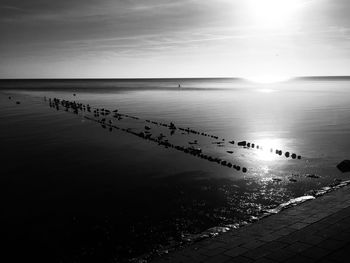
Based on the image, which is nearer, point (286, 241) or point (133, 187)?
point (286, 241)

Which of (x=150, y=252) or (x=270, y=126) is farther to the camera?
(x=270, y=126)

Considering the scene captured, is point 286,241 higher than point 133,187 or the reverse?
higher

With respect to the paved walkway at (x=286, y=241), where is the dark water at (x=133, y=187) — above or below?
below

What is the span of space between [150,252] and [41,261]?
3.81 meters

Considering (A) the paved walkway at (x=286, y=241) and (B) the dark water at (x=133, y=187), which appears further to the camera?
(B) the dark water at (x=133, y=187)

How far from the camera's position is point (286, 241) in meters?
10.3

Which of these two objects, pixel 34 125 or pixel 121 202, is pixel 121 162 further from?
pixel 34 125

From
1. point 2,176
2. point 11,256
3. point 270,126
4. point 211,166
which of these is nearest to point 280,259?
point 11,256

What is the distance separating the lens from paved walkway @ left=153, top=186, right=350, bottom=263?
9.34 meters

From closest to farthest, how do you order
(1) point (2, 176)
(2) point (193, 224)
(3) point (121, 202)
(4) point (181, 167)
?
(2) point (193, 224), (3) point (121, 202), (1) point (2, 176), (4) point (181, 167)

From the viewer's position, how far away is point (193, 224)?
45.9ft

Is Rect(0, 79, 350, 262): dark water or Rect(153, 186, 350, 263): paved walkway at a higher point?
Rect(153, 186, 350, 263): paved walkway

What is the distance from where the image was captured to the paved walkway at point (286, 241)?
30.7ft

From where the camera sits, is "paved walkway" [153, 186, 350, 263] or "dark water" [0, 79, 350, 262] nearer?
"paved walkway" [153, 186, 350, 263]
